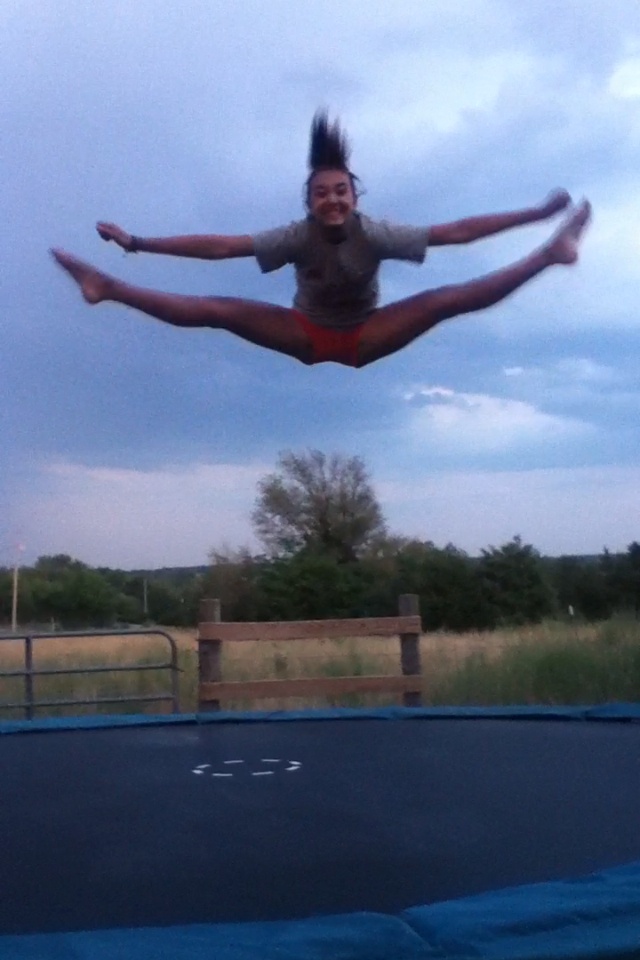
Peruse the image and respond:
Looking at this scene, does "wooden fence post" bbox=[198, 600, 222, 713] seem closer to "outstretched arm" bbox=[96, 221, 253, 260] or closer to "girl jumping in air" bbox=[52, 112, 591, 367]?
"girl jumping in air" bbox=[52, 112, 591, 367]

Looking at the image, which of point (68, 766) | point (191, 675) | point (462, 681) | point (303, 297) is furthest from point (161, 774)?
point (191, 675)

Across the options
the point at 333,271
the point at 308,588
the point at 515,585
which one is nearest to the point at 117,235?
the point at 333,271

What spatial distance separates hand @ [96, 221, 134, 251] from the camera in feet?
11.8

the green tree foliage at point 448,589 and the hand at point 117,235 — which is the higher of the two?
the hand at point 117,235

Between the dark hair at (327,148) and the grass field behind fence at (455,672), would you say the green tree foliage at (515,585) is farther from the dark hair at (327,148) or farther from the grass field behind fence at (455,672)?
the dark hair at (327,148)

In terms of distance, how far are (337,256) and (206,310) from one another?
1.60ft

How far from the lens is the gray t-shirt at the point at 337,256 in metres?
3.56

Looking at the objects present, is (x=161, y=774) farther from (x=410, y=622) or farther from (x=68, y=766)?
(x=410, y=622)

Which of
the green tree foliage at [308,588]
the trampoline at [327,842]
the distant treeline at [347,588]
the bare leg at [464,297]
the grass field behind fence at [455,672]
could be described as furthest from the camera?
the distant treeline at [347,588]

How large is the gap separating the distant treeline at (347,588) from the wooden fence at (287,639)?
4.20 metres

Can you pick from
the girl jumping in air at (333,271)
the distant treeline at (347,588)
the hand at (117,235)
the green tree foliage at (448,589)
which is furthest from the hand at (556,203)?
the green tree foliage at (448,589)

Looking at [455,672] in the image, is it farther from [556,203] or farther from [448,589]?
[448,589]

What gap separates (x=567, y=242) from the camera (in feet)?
12.1

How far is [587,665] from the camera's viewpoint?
16.7ft
